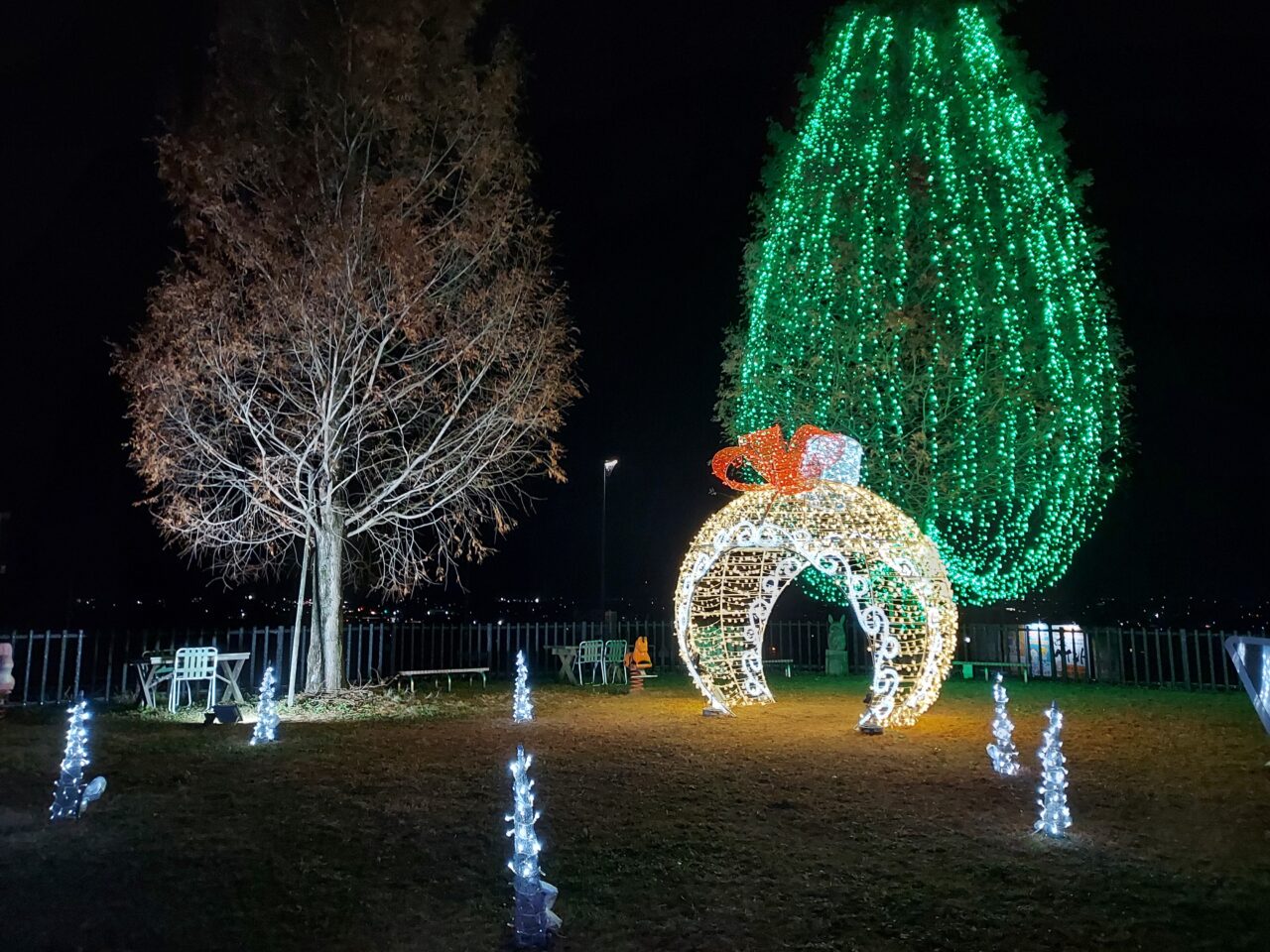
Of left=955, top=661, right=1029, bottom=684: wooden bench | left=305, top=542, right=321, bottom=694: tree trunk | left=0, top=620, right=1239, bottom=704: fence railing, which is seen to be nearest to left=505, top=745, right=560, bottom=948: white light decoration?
left=305, top=542, right=321, bottom=694: tree trunk

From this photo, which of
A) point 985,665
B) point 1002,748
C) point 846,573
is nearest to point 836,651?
point 985,665

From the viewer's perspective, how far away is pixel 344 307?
50.3 ft

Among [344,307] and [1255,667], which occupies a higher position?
[344,307]

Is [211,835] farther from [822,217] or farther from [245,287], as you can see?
[822,217]

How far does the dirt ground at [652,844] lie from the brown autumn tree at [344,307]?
200 inches

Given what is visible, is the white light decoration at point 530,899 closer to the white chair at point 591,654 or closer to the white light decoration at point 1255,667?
the white light decoration at point 1255,667

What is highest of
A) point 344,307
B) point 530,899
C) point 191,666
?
point 344,307

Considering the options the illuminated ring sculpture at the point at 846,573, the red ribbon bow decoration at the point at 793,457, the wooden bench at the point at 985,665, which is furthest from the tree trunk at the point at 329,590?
the wooden bench at the point at 985,665

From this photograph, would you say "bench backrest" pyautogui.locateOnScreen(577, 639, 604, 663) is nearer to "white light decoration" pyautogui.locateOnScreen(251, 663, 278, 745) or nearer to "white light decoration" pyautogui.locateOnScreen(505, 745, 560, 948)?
"white light decoration" pyautogui.locateOnScreen(251, 663, 278, 745)

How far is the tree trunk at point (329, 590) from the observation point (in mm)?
15367

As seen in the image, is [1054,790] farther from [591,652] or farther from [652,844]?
[591,652]

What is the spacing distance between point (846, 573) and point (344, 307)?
882 centimetres

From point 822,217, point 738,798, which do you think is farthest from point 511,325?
point 738,798

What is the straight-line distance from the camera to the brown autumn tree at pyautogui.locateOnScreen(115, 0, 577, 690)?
49.3ft
